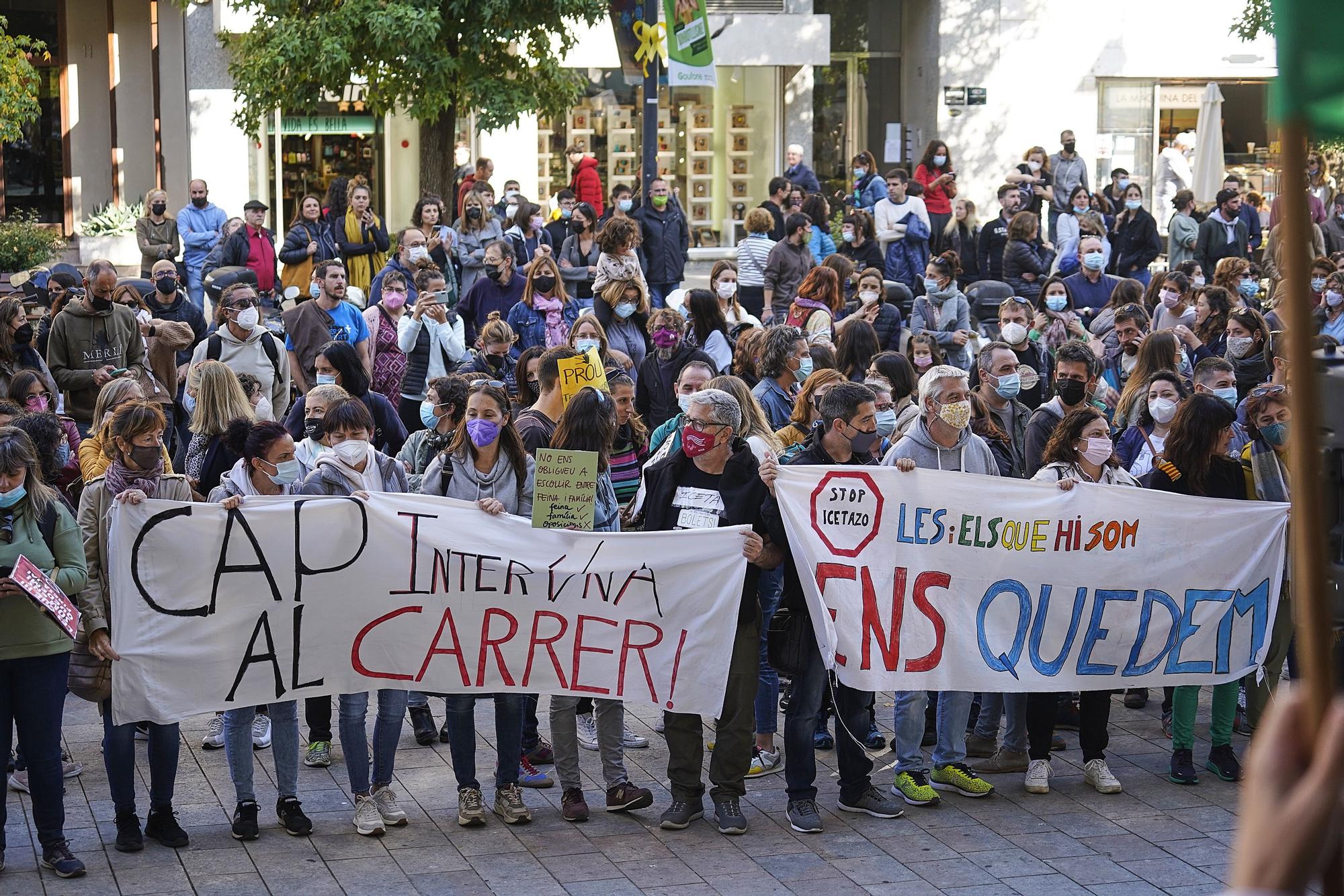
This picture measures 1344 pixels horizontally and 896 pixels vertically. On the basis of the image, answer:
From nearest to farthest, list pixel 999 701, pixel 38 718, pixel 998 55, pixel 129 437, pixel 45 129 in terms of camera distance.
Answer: pixel 38 718 → pixel 129 437 → pixel 999 701 → pixel 45 129 → pixel 998 55

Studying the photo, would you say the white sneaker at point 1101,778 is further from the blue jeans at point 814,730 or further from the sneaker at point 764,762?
Result: the sneaker at point 764,762

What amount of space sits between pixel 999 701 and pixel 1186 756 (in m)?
0.91

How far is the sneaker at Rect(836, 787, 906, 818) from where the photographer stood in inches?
285

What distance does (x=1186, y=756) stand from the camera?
7648 millimetres

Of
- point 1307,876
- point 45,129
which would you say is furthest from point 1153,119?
point 1307,876

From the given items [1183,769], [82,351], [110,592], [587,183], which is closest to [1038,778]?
[1183,769]

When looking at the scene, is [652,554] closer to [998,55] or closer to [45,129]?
[45,129]

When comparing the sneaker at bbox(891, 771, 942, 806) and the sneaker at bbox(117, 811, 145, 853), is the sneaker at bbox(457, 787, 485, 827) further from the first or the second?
the sneaker at bbox(891, 771, 942, 806)

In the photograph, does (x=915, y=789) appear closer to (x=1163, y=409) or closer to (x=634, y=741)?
(x=634, y=741)

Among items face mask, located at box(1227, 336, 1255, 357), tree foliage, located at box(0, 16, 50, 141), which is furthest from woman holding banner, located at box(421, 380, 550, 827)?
tree foliage, located at box(0, 16, 50, 141)

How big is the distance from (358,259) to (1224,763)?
33.5 ft

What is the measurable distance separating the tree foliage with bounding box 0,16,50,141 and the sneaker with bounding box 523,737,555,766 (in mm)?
13224

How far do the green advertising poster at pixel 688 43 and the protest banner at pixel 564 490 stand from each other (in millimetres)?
11011

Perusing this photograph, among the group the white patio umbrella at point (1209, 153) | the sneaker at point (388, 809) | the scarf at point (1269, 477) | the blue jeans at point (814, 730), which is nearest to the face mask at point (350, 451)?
the sneaker at point (388, 809)
